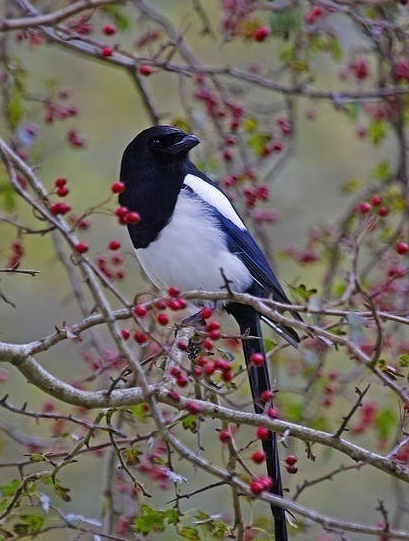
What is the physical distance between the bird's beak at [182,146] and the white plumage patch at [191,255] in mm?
126

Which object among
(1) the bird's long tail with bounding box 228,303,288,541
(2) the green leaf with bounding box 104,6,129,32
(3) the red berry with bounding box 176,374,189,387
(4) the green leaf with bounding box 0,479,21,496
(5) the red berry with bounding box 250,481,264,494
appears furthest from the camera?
(2) the green leaf with bounding box 104,6,129,32

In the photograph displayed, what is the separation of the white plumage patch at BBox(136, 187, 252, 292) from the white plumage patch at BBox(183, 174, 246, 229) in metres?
0.03

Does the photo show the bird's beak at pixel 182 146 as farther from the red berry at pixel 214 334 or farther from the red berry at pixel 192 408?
the red berry at pixel 192 408

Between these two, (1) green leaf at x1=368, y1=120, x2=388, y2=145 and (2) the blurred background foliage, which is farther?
(2) the blurred background foliage

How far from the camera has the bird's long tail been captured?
253cm

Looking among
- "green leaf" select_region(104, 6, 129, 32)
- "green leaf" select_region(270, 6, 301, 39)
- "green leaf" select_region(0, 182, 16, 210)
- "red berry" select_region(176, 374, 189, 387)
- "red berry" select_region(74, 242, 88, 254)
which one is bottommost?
"red berry" select_region(176, 374, 189, 387)

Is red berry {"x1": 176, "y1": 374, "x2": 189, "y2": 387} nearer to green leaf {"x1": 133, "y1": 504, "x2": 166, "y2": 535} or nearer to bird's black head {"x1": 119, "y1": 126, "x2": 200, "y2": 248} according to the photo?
green leaf {"x1": 133, "y1": 504, "x2": 166, "y2": 535}

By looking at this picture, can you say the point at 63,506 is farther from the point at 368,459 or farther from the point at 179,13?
the point at 368,459

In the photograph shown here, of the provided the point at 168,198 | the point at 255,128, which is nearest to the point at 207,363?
the point at 168,198

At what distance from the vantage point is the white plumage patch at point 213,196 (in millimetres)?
3342

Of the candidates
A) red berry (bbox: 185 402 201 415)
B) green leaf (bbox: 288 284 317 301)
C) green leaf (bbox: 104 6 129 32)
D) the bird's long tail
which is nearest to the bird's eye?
green leaf (bbox: 104 6 129 32)

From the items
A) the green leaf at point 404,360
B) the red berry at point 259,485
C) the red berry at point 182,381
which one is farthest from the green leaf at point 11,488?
the green leaf at point 404,360

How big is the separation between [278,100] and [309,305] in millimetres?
4061

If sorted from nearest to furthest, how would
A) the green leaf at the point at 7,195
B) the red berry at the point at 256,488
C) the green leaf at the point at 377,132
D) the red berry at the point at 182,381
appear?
the red berry at the point at 256,488, the red berry at the point at 182,381, the green leaf at the point at 7,195, the green leaf at the point at 377,132
